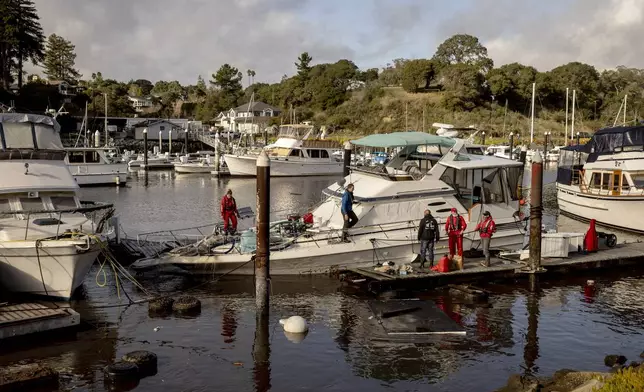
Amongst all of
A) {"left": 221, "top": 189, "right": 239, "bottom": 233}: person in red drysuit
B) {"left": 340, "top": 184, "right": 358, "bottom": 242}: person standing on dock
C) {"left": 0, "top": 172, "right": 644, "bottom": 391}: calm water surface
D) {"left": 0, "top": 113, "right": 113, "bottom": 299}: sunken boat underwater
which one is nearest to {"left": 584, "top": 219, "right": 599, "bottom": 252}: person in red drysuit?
{"left": 0, "top": 172, "right": 644, "bottom": 391}: calm water surface

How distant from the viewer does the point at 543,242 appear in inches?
741

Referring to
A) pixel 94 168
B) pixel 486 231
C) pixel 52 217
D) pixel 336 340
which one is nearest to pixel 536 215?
pixel 486 231

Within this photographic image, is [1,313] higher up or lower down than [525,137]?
lower down

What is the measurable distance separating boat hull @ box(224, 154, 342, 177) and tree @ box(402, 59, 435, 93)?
43.4 m

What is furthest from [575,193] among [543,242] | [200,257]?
[200,257]

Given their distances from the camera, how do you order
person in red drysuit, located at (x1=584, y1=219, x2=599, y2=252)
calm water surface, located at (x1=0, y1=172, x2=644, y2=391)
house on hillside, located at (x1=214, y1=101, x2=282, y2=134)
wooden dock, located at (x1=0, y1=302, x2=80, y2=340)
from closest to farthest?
1. calm water surface, located at (x1=0, y1=172, x2=644, y2=391)
2. wooden dock, located at (x1=0, y1=302, x2=80, y2=340)
3. person in red drysuit, located at (x1=584, y1=219, x2=599, y2=252)
4. house on hillside, located at (x1=214, y1=101, x2=282, y2=134)

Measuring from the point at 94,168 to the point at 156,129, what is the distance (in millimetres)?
42267

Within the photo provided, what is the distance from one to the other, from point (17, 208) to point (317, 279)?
A: 8.50 metres

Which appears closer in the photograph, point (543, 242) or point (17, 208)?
point (17, 208)

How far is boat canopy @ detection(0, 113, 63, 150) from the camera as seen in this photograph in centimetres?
1727

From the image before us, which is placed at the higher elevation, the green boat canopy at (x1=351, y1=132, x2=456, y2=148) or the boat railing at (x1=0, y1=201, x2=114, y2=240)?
the green boat canopy at (x1=351, y1=132, x2=456, y2=148)

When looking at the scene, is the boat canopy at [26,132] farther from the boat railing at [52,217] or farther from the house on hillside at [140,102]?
the house on hillside at [140,102]

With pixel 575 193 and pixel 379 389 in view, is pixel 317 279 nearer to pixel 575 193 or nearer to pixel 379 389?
pixel 379 389

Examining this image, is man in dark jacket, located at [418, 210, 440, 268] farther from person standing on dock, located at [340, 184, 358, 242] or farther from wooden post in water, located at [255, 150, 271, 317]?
wooden post in water, located at [255, 150, 271, 317]
